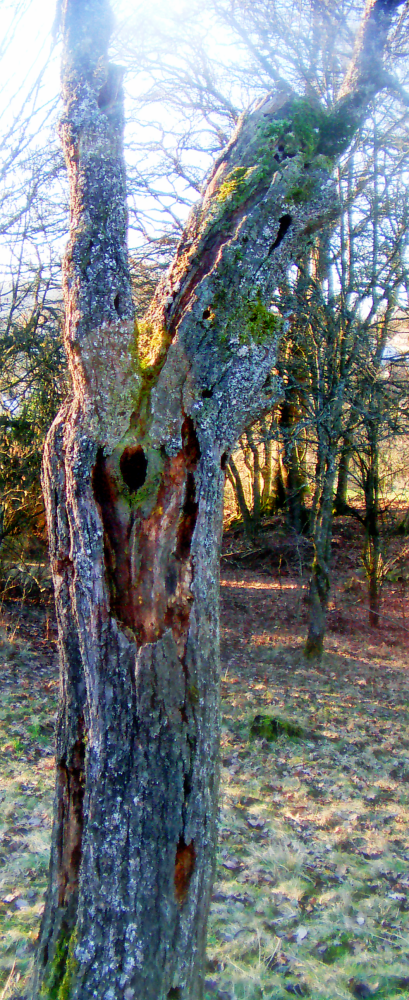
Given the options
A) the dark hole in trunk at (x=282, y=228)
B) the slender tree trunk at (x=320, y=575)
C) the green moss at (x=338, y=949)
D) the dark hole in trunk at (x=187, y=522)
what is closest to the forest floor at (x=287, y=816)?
the green moss at (x=338, y=949)

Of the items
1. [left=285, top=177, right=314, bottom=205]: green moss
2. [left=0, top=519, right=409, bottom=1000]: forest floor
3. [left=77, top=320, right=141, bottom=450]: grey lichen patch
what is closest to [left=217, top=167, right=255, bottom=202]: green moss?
[left=285, top=177, right=314, bottom=205]: green moss

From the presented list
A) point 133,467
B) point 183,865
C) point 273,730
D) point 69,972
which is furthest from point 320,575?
point 69,972

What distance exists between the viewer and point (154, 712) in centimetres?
229

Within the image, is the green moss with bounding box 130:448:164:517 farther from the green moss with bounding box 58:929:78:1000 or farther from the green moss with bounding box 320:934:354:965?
the green moss with bounding box 320:934:354:965

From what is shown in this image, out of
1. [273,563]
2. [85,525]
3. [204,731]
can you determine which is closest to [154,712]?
[204,731]

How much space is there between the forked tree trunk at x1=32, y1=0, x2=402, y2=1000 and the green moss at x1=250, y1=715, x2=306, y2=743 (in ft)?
13.7

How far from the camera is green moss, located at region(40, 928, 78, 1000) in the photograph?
2264 millimetres

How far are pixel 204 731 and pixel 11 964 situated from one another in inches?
78.6

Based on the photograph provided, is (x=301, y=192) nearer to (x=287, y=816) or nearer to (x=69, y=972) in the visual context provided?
(x=69, y=972)

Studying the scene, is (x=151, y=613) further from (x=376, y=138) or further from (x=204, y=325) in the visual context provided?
(x=376, y=138)

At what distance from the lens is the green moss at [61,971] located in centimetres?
226

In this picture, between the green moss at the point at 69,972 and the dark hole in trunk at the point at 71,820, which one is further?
the dark hole in trunk at the point at 71,820

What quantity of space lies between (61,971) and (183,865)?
66 cm

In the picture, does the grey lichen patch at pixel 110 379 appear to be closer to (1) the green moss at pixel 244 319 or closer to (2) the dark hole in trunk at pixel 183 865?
(1) the green moss at pixel 244 319
